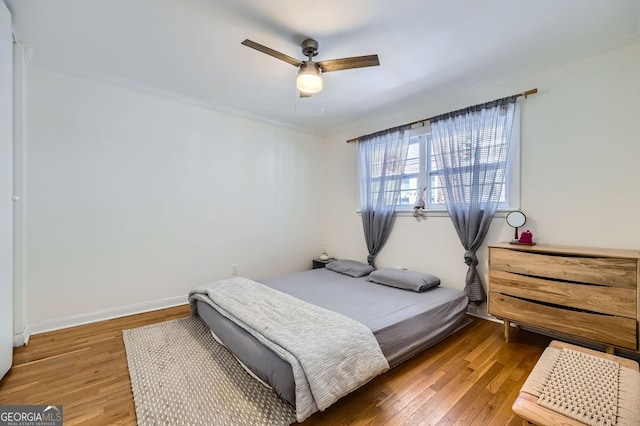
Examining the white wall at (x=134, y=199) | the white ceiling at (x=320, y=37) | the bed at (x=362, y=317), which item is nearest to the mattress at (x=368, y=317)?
the bed at (x=362, y=317)

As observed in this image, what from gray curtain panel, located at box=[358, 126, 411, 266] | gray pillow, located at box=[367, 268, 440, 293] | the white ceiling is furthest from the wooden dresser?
the white ceiling

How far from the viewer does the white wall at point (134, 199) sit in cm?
255

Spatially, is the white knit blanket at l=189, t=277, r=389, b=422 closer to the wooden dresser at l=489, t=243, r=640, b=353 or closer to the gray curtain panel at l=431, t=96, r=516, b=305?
the wooden dresser at l=489, t=243, r=640, b=353

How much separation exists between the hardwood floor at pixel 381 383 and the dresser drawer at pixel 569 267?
68 centimetres

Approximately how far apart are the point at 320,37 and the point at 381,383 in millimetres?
2573

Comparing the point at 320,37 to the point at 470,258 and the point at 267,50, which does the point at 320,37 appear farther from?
the point at 470,258

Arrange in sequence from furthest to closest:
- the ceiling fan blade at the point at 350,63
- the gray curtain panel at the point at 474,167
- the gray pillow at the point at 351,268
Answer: the gray pillow at the point at 351,268 → the gray curtain panel at the point at 474,167 → the ceiling fan blade at the point at 350,63

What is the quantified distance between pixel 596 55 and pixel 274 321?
3.38 metres

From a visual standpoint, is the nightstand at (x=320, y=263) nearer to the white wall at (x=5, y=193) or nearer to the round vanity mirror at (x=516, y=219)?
the round vanity mirror at (x=516, y=219)

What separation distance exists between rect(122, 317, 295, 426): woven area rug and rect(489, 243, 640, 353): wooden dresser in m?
2.00

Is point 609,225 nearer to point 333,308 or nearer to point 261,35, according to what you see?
point 333,308

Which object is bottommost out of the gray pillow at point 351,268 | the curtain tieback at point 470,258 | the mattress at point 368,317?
the mattress at point 368,317

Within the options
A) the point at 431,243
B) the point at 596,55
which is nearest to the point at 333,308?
the point at 431,243

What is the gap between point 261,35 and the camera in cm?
210
